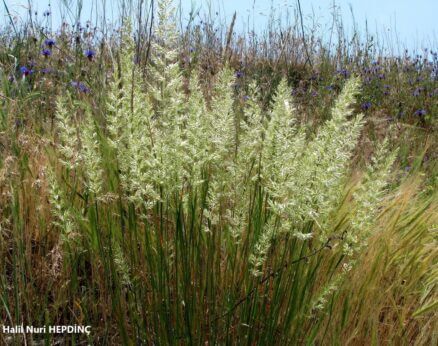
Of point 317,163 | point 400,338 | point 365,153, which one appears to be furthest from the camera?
point 365,153

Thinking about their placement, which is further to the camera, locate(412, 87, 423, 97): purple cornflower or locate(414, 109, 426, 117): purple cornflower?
locate(412, 87, 423, 97): purple cornflower

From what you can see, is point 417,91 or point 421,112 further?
point 417,91

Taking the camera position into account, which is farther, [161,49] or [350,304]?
[350,304]

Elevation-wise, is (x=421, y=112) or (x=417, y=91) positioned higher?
(x=417, y=91)

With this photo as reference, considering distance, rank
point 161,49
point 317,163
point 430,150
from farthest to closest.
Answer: point 430,150 < point 317,163 < point 161,49

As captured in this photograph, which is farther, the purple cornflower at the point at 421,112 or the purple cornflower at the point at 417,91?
the purple cornflower at the point at 417,91

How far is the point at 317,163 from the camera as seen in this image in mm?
1537

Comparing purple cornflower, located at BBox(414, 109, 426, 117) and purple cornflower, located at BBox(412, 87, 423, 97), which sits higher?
purple cornflower, located at BBox(412, 87, 423, 97)

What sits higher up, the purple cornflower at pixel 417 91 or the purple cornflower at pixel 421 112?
the purple cornflower at pixel 417 91

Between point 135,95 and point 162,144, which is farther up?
point 135,95

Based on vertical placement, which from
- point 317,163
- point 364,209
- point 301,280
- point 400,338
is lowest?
point 400,338

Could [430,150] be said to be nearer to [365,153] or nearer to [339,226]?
[365,153]

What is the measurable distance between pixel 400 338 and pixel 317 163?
98 centimetres

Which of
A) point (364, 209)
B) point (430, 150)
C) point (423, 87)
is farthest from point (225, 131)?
point (423, 87)
